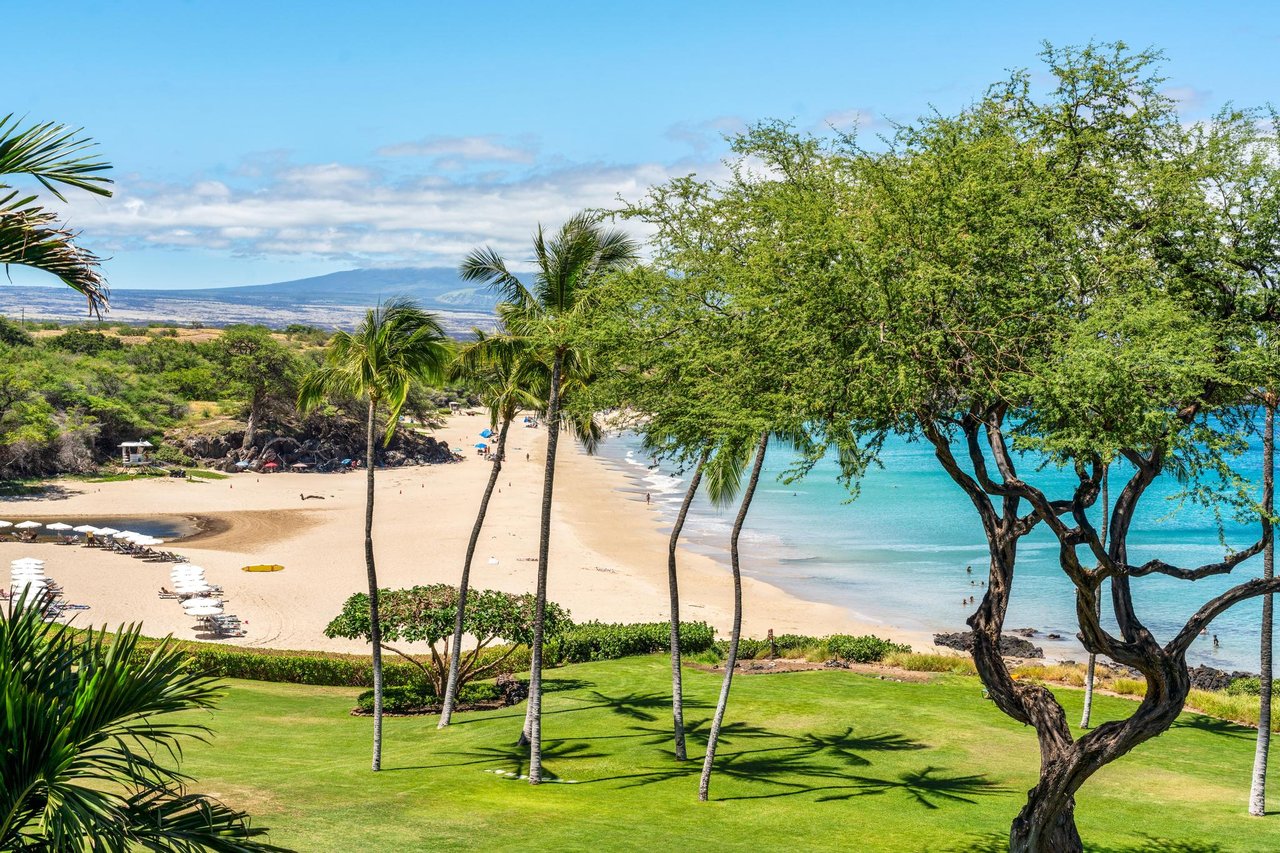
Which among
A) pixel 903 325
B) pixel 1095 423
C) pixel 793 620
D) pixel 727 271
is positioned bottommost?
pixel 793 620

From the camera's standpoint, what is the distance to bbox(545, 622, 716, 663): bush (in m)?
31.5

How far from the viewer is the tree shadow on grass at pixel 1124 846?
50.6ft

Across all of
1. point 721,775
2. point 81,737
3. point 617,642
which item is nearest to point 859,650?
point 617,642

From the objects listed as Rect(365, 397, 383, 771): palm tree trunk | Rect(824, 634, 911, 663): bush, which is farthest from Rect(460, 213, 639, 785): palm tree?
Rect(824, 634, 911, 663): bush

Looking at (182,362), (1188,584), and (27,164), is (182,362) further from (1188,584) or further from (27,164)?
(27,164)

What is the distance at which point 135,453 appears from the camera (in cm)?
8131

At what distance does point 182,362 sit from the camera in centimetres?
10456

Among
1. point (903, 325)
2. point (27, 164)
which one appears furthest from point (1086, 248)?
point (27, 164)

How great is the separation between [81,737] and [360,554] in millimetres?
50192

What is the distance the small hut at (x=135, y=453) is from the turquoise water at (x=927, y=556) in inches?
1573

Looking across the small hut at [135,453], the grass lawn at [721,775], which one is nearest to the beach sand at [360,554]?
the small hut at [135,453]

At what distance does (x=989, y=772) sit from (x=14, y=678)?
18210 millimetres

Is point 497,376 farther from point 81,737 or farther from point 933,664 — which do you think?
point 81,737

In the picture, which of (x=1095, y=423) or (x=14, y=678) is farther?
(x=1095, y=423)
